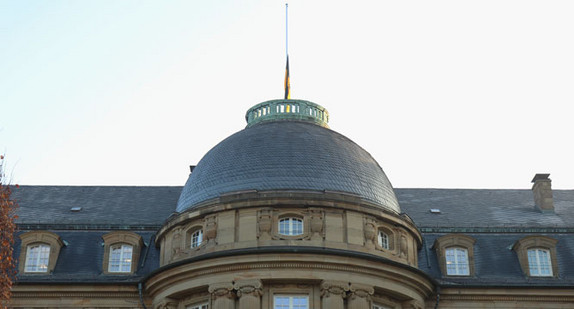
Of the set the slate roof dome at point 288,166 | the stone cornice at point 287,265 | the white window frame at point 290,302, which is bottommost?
the white window frame at point 290,302

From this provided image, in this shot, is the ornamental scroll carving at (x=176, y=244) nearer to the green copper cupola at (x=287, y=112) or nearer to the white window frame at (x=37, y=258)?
the white window frame at (x=37, y=258)

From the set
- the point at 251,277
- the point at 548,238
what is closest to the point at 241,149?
the point at 251,277

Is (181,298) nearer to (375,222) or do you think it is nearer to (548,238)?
(375,222)

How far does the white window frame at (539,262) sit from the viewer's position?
35.7 metres

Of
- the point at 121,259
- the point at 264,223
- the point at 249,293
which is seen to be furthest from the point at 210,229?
the point at 121,259

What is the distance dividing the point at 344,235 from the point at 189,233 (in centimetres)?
594

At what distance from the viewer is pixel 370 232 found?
33.2 metres

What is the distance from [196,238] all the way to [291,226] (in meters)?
3.80

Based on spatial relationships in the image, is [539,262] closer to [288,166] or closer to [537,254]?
[537,254]

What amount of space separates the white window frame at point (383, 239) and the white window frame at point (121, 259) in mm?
9868

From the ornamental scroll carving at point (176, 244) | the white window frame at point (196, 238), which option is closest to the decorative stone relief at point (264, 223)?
the white window frame at point (196, 238)

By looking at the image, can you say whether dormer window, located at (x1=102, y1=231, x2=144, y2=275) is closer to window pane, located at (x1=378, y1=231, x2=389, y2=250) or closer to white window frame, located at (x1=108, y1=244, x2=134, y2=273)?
white window frame, located at (x1=108, y1=244, x2=134, y2=273)

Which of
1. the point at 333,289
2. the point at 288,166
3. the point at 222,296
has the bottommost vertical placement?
the point at 222,296

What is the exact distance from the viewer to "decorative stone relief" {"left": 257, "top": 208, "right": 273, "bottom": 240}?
32.3 metres
